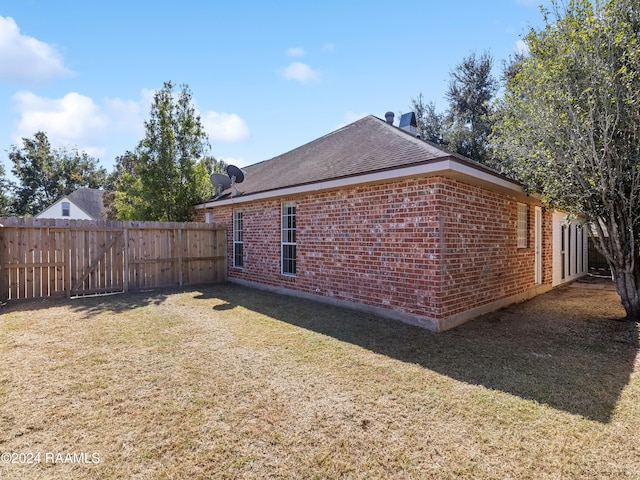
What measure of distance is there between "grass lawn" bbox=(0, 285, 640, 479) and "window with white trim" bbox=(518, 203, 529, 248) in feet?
9.87

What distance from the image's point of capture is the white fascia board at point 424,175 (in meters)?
5.42

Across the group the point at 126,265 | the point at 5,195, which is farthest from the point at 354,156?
the point at 5,195

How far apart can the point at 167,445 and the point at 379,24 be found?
9.42m

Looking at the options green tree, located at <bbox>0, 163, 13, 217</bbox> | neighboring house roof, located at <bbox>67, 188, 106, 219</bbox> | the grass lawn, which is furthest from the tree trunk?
green tree, located at <bbox>0, 163, 13, 217</bbox>

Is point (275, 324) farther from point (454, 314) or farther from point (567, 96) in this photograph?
point (567, 96)

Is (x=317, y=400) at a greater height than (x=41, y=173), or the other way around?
(x=41, y=173)

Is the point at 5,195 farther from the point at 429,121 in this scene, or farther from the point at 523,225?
the point at 523,225

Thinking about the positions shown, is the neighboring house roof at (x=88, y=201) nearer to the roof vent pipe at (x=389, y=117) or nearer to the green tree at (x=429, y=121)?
the green tree at (x=429, y=121)

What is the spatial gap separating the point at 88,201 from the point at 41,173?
34.5 feet

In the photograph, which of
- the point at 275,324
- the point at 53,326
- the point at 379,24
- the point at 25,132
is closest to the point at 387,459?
the point at 275,324

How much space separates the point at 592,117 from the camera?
5484 mm

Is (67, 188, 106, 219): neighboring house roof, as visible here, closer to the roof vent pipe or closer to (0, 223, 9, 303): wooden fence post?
(0, 223, 9, 303): wooden fence post

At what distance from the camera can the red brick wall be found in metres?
5.80

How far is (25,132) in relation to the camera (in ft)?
118
